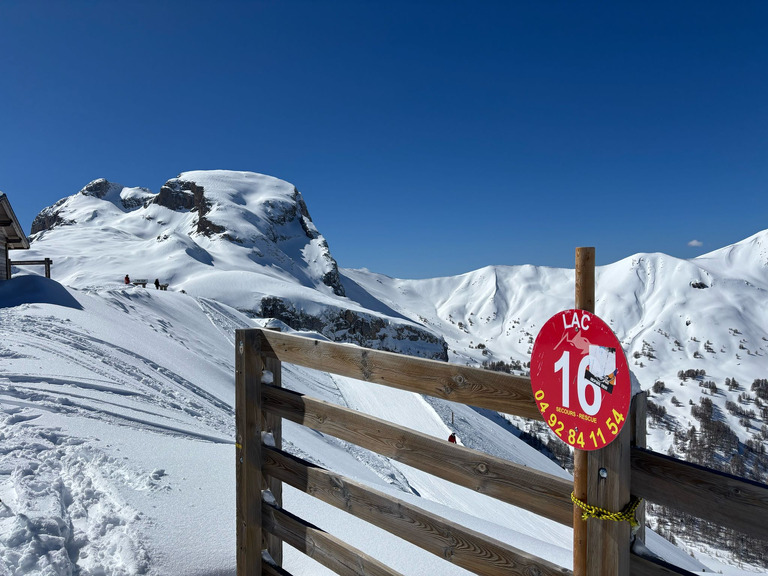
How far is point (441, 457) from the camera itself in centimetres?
241

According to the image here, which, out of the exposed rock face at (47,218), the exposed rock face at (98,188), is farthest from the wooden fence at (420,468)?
the exposed rock face at (98,188)

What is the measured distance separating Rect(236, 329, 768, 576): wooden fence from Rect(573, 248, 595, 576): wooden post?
0.03 meters

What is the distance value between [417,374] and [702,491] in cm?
135

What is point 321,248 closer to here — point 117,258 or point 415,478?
point 117,258

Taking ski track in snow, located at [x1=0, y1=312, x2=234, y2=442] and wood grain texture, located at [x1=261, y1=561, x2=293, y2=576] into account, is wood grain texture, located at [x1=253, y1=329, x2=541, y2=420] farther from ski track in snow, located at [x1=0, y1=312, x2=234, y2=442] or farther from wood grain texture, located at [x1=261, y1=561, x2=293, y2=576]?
ski track in snow, located at [x1=0, y1=312, x2=234, y2=442]

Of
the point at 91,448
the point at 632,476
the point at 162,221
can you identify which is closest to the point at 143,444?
the point at 91,448

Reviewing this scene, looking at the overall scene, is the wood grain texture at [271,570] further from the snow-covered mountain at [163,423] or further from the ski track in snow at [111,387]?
the ski track in snow at [111,387]

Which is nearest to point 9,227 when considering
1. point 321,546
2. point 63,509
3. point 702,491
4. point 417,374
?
point 63,509

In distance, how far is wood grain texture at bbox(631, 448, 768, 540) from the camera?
5.06 ft

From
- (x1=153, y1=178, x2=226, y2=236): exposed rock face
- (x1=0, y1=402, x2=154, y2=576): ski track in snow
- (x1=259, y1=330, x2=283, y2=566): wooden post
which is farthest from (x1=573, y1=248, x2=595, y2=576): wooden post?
(x1=153, y1=178, x2=226, y2=236): exposed rock face

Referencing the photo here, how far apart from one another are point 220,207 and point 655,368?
110 m

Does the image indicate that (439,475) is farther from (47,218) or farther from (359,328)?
(47,218)

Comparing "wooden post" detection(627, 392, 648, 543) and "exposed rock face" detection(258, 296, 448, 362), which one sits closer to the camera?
"wooden post" detection(627, 392, 648, 543)

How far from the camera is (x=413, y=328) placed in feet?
191
